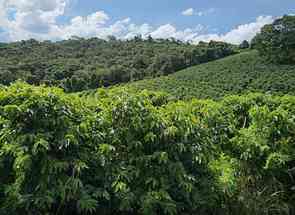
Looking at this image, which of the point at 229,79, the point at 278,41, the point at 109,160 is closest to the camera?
the point at 109,160

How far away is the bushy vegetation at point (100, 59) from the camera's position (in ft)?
188

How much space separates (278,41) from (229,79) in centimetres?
1385

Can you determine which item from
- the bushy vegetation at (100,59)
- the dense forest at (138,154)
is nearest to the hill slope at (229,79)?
the bushy vegetation at (100,59)

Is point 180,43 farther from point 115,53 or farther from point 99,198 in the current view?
point 99,198

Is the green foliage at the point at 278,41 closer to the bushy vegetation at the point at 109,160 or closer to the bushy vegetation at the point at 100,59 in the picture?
the bushy vegetation at the point at 100,59

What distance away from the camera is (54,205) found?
9.57 ft

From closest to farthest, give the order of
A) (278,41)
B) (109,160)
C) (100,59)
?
(109,160)
(278,41)
(100,59)

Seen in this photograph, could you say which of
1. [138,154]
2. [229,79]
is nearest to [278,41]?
[229,79]

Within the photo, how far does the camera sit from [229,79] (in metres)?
56.7

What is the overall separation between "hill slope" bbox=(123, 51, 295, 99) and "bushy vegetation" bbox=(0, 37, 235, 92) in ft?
20.6

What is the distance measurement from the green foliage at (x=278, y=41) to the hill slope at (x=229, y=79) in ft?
7.19

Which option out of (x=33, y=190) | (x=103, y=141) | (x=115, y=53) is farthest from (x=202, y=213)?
(x=115, y=53)

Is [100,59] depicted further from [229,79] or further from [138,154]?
[138,154]

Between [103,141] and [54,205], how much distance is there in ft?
2.13
